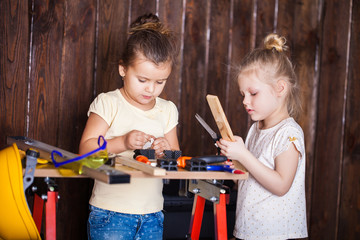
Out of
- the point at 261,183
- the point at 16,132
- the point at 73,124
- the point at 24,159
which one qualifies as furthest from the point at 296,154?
the point at 16,132

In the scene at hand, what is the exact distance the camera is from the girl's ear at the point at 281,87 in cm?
199

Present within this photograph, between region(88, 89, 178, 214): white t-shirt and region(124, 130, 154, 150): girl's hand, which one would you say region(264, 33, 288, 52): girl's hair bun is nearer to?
region(88, 89, 178, 214): white t-shirt

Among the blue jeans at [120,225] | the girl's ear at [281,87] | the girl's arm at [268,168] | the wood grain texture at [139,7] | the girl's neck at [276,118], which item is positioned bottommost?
the blue jeans at [120,225]

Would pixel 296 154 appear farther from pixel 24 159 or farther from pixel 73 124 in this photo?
pixel 73 124

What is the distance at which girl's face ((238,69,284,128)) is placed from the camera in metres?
1.97

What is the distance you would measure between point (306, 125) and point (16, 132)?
1.68 m

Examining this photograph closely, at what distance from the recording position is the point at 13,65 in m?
2.37

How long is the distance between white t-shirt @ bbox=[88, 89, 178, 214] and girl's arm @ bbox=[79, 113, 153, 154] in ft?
0.10

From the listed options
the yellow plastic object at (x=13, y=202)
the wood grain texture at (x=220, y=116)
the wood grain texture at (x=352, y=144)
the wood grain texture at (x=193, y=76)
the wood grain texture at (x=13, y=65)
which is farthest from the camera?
the wood grain texture at (x=352, y=144)

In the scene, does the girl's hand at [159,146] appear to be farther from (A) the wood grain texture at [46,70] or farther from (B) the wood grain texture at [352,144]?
(B) the wood grain texture at [352,144]

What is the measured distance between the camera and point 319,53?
2982mm

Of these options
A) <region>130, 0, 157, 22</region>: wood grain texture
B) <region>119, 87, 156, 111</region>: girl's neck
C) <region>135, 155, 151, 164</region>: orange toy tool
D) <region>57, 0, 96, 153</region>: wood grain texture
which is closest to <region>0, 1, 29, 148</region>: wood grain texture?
<region>57, 0, 96, 153</region>: wood grain texture

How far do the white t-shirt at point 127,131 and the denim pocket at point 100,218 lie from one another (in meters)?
0.02

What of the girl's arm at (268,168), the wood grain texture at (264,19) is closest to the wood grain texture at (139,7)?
the wood grain texture at (264,19)
